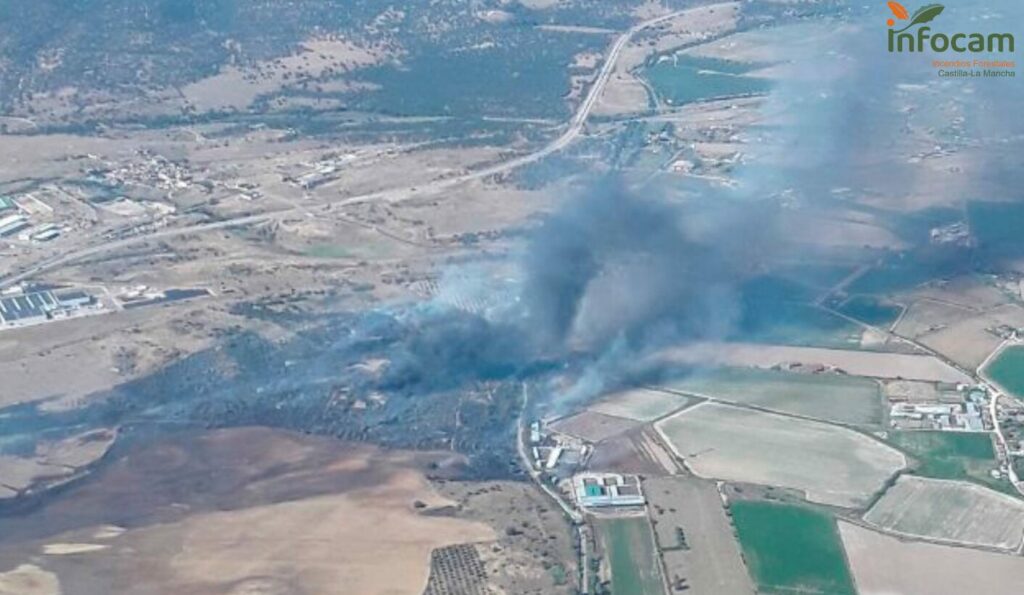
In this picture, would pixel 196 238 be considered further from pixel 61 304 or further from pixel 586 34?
pixel 586 34

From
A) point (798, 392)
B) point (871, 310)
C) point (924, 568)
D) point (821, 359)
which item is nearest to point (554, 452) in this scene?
point (798, 392)

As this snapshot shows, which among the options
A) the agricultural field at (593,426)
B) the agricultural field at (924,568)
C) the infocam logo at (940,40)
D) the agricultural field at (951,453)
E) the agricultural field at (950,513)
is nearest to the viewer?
the agricultural field at (924,568)

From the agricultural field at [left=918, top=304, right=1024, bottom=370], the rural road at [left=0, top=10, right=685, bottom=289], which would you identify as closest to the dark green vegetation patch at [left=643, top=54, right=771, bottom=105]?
the rural road at [left=0, top=10, right=685, bottom=289]

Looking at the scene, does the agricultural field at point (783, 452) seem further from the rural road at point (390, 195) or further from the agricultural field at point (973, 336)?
the rural road at point (390, 195)

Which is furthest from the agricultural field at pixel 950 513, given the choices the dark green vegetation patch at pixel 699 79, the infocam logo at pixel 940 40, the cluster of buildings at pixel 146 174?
the infocam logo at pixel 940 40

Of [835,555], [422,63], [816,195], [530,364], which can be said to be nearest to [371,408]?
[530,364]

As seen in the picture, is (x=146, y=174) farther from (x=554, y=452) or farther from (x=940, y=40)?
(x=940, y=40)

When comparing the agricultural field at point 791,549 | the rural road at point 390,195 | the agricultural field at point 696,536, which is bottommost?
the agricultural field at point 791,549
